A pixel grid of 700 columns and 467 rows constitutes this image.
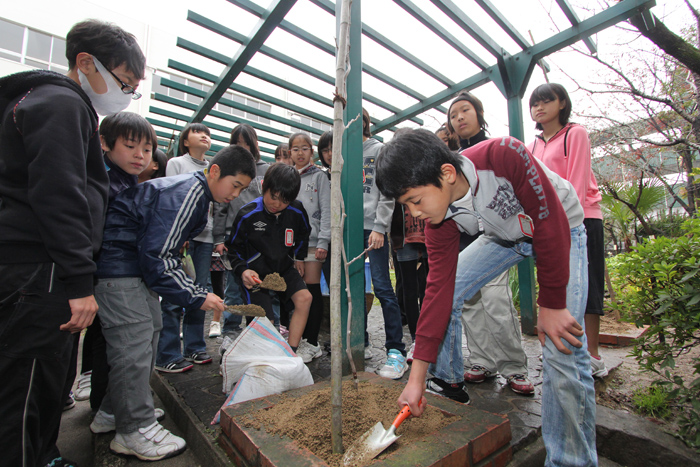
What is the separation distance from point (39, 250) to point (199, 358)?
180 centimetres

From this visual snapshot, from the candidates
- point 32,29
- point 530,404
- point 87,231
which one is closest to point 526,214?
point 530,404

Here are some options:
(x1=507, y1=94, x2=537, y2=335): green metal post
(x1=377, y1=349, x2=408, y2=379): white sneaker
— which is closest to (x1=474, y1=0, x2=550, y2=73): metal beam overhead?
(x1=507, y1=94, x2=537, y2=335): green metal post

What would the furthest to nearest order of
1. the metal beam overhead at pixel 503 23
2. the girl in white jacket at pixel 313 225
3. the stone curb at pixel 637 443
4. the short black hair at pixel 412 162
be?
the metal beam overhead at pixel 503 23, the girl in white jacket at pixel 313 225, the stone curb at pixel 637 443, the short black hair at pixel 412 162

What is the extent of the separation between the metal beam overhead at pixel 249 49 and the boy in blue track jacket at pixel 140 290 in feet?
6.37

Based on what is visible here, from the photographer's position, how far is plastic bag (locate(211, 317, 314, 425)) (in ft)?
6.00

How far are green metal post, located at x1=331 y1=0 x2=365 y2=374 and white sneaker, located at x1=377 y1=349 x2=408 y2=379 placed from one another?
172 millimetres

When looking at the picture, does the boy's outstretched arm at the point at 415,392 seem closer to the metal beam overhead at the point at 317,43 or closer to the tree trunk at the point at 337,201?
the tree trunk at the point at 337,201

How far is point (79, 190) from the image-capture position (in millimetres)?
1292

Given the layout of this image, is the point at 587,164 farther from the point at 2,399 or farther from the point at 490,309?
the point at 2,399

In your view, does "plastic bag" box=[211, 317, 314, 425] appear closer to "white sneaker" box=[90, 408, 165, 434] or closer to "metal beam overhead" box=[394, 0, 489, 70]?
"white sneaker" box=[90, 408, 165, 434]

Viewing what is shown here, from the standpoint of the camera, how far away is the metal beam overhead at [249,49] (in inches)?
119

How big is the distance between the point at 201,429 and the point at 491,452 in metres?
1.38

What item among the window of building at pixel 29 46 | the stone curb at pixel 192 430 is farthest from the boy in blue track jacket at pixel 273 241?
the window of building at pixel 29 46

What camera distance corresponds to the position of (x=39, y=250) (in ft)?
4.21
